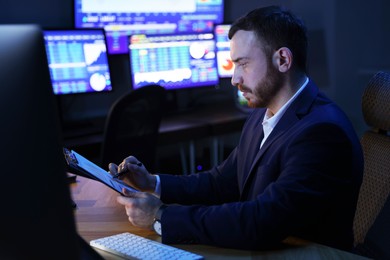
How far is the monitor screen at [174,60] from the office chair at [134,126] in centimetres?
68

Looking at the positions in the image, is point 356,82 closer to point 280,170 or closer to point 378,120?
point 378,120

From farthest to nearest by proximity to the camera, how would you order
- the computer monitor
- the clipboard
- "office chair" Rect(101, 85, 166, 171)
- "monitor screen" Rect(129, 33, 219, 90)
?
"monitor screen" Rect(129, 33, 219, 90)
"office chair" Rect(101, 85, 166, 171)
the clipboard
the computer monitor

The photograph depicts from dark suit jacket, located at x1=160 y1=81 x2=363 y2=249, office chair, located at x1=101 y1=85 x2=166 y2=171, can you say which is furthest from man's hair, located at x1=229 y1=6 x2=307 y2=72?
office chair, located at x1=101 y1=85 x2=166 y2=171

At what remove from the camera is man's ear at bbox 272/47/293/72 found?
1474 millimetres

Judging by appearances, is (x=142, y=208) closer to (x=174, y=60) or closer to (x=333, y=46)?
(x=174, y=60)

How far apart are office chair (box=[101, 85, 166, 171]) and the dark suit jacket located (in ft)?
4.34

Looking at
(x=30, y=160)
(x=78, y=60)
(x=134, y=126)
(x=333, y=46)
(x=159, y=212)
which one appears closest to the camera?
(x=30, y=160)

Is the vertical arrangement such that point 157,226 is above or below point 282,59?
below

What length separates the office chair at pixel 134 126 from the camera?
269 cm

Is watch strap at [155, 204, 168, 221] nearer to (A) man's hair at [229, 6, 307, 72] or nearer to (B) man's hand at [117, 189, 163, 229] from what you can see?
(B) man's hand at [117, 189, 163, 229]

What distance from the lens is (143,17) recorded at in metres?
3.71

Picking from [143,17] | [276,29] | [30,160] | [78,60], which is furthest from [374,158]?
[143,17]

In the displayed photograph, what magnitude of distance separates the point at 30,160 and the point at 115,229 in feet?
2.45

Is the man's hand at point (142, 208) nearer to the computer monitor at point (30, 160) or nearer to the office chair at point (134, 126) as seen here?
the computer monitor at point (30, 160)
